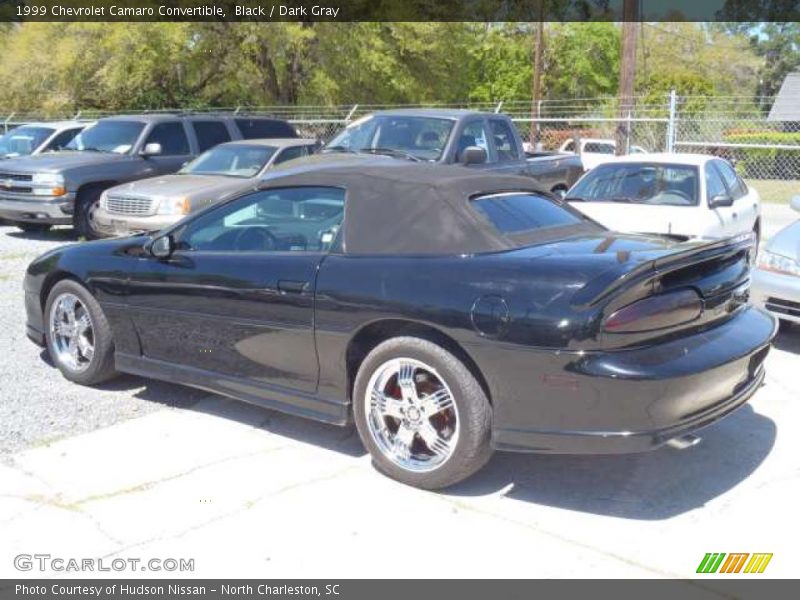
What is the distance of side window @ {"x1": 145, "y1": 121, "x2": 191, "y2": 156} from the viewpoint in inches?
515

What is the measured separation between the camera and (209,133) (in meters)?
13.5

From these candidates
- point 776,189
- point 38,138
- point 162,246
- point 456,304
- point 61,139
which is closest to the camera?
point 456,304

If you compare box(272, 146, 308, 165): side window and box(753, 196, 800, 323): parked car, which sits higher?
box(272, 146, 308, 165): side window

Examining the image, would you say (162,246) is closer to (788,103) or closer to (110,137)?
(110,137)

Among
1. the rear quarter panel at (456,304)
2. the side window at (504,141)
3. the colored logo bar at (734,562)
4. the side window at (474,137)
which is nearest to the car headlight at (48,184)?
the side window at (474,137)

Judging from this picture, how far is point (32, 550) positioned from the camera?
3.68 meters

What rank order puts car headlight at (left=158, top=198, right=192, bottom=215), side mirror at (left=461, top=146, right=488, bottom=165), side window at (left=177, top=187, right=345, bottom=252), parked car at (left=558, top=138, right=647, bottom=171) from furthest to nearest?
parked car at (left=558, top=138, right=647, bottom=171) < car headlight at (left=158, top=198, right=192, bottom=215) < side mirror at (left=461, top=146, right=488, bottom=165) < side window at (left=177, top=187, right=345, bottom=252)

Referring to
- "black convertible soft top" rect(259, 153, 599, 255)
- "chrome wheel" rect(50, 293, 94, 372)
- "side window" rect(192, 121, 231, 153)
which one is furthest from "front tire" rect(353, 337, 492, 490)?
"side window" rect(192, 121, 231, 153)

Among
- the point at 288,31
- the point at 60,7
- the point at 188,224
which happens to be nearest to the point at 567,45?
the point at 288,31

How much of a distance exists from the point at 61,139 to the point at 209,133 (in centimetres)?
406

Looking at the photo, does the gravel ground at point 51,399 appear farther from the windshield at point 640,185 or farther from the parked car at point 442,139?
the parked car at point 442,139

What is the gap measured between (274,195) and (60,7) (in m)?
31.3

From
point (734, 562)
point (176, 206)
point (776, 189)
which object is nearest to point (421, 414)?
point (734, 562)

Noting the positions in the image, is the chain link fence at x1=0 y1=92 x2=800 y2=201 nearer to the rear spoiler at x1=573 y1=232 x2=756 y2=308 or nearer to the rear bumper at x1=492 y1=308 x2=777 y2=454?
the rear spoiler at x1=573 y1=232 x2=756 y2=308
